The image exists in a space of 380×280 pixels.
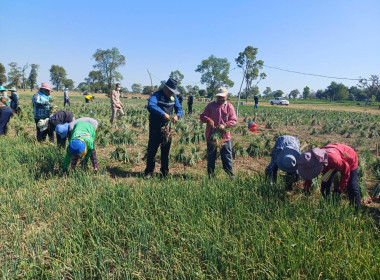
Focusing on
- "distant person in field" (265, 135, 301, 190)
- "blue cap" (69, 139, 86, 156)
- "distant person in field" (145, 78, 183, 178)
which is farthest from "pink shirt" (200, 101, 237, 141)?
"blue cap" (69, 139, 86, 156)

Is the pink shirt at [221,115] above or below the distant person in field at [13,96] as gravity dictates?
below

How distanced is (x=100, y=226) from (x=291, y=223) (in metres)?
2.20

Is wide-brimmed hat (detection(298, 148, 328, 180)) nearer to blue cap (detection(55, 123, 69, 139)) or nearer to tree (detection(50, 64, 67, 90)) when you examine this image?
blue cap (detection(55, 123, 69, 139))

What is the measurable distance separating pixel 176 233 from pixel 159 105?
260 cm

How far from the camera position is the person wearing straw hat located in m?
2.96

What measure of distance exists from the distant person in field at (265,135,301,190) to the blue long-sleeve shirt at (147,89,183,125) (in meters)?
2.05

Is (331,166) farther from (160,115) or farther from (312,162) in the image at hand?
(160,115)

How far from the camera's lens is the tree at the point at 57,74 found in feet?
291

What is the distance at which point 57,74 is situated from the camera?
89.1 metres

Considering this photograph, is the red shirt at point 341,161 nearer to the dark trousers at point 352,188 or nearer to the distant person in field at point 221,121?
the dark trousers at point 352,188

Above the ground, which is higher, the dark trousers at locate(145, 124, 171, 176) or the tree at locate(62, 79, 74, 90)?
the tree at locate(62, 79, 74, 90)

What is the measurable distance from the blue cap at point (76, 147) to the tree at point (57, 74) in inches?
3951

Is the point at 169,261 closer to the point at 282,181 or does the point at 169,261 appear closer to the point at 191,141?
the point at 282,181

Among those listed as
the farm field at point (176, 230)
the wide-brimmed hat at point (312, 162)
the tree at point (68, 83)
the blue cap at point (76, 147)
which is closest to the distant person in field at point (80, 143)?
the blue cap at point (76, 147)
